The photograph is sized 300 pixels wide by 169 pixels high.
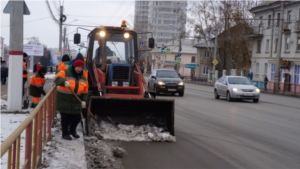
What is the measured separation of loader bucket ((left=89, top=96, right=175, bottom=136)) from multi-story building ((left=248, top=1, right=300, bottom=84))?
3421cm

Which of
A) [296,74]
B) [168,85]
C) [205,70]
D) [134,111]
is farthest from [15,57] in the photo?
[205,70]

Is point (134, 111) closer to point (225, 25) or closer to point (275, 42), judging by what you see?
point (275, 42)

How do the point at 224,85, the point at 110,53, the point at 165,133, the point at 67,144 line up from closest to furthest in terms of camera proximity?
the point at 67,144 → the point at 165,133 → the point at 110,53 → the point at 224,85

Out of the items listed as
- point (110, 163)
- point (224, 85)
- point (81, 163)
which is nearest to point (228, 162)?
point (110, 163)

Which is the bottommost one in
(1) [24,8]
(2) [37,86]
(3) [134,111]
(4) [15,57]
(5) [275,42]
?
(3) [134,111]

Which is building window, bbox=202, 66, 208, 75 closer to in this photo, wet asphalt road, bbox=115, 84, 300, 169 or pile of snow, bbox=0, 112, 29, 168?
wet asphalt road, bbox=115, 84, 300, 169

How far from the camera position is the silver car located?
25.2 metres

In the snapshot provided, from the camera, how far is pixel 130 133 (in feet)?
35.2

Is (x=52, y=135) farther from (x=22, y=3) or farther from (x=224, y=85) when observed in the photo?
(x=224, y=85)

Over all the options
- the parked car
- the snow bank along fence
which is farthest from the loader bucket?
the parked car

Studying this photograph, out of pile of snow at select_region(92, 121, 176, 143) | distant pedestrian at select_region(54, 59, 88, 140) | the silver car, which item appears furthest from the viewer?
the silver car

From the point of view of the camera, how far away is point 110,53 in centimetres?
1400

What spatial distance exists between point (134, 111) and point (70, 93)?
2452 mm

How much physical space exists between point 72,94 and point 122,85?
4.29m
